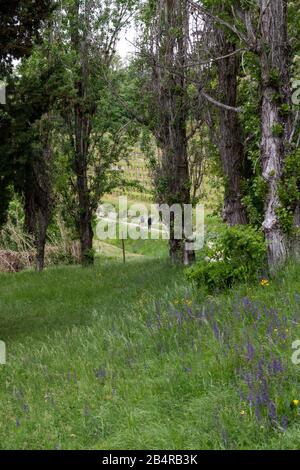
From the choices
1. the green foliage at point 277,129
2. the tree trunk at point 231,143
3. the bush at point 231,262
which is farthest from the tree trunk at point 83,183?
the bush at point 231,262

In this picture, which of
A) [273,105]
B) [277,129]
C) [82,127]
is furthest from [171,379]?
[82,127]

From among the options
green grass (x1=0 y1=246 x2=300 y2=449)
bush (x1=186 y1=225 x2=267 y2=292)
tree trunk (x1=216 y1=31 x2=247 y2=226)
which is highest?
tree trunk (x1=216 y1=31 x2=247 y2=226)

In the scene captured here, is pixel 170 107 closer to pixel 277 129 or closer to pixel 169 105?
pixel 169 105

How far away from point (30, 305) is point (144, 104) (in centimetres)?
612

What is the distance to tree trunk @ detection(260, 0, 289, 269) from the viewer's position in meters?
8.62

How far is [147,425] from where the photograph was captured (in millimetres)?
4371

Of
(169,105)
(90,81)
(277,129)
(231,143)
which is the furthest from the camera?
(90,81)

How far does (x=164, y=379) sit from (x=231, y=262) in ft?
10.7

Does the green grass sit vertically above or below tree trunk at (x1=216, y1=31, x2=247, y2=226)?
below

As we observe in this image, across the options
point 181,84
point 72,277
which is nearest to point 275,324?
point 181,84

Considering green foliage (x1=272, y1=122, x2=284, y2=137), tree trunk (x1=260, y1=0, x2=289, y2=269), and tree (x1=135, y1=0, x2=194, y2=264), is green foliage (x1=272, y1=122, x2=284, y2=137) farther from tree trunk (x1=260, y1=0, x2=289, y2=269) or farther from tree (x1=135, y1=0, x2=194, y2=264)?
tree (x1=135, y1=0, x2=194, y2=264)

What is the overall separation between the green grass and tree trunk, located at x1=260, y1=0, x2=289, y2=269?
4.00 ft

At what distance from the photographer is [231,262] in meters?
7.99

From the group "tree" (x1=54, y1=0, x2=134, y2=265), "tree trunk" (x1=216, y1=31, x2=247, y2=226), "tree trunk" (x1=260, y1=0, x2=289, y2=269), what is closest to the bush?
"tree trunk" (x1=260, y1=0, x2=289, y2=269)
